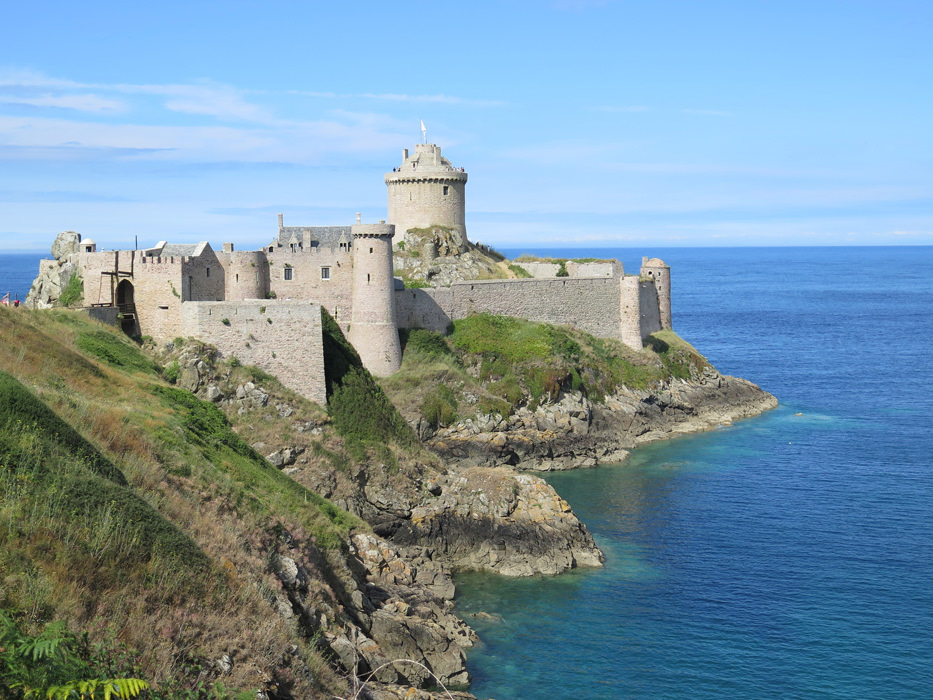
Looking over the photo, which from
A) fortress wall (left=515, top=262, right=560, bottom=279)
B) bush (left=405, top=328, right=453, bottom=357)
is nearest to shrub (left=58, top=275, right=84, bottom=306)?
bush (left=405, top=328, right=453, bottom=357)

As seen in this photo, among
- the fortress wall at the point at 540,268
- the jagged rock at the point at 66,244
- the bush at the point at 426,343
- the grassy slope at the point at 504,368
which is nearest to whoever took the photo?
the jagged rock at the point at 66,244

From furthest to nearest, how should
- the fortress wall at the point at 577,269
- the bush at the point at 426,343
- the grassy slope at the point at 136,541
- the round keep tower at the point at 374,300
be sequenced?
the fortress wall at the point at 577,269
the bush at the point at 426,343
the round keep tower at the point at 374,300
the grassy slope at the point at 136,541

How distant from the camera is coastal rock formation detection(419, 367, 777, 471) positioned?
5491 centimetres

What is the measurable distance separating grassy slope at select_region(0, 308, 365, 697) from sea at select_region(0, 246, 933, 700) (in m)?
10.7

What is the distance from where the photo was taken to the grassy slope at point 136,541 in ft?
51.4

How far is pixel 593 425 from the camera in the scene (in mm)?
60344

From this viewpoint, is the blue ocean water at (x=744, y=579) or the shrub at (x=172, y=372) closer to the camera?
the blue ocean water at (x=744, y=579)

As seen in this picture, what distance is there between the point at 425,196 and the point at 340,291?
18003 mm

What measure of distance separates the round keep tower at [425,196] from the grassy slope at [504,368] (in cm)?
1086

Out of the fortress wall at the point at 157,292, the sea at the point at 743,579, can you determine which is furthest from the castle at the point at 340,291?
the sea at the point at 743,579

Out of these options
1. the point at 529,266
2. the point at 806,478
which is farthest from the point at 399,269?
the point at 806,478

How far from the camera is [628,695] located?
29297 mm

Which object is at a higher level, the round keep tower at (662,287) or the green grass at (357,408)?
the round keep tower at (662,287)

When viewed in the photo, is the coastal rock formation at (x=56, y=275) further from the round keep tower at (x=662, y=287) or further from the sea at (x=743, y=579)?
the round keep tower at (x=662, y=287)
